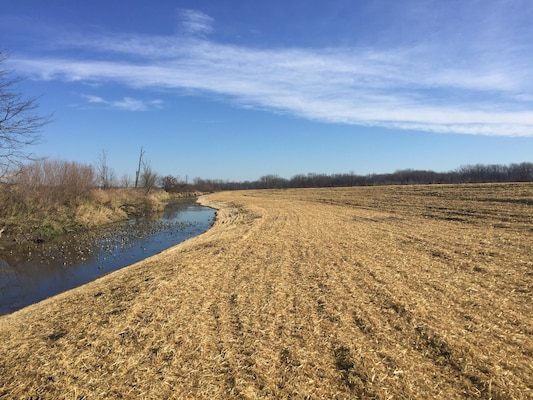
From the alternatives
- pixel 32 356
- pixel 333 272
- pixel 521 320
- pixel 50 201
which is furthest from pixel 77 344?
pixel 50 201

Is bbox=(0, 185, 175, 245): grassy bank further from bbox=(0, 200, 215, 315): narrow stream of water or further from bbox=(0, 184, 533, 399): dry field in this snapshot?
bbox=(0, 184, 533, 399): dry field

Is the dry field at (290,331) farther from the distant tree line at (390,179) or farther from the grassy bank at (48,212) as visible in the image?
the distant tree line at (390,179)

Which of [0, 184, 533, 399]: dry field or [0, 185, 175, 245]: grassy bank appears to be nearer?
[0, 184, 533, 399]: dry field

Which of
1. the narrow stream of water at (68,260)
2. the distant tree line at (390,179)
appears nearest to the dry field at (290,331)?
the narrow stream of water at (68,260)

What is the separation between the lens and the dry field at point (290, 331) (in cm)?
435

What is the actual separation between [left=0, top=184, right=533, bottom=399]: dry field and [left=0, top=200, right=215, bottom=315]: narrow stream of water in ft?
8.96

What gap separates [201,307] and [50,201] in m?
22.7

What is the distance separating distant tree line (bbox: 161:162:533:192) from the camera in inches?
3000

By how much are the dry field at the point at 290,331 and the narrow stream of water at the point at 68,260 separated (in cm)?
273

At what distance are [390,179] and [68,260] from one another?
359ft

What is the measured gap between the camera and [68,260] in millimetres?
15297

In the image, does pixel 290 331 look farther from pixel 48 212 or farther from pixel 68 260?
pixel 48 212

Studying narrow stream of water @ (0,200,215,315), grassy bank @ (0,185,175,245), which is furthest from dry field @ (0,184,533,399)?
grassy bank @ (0,185,175,245)

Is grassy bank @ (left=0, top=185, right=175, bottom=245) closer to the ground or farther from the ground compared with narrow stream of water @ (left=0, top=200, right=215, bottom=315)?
farther from the ground
